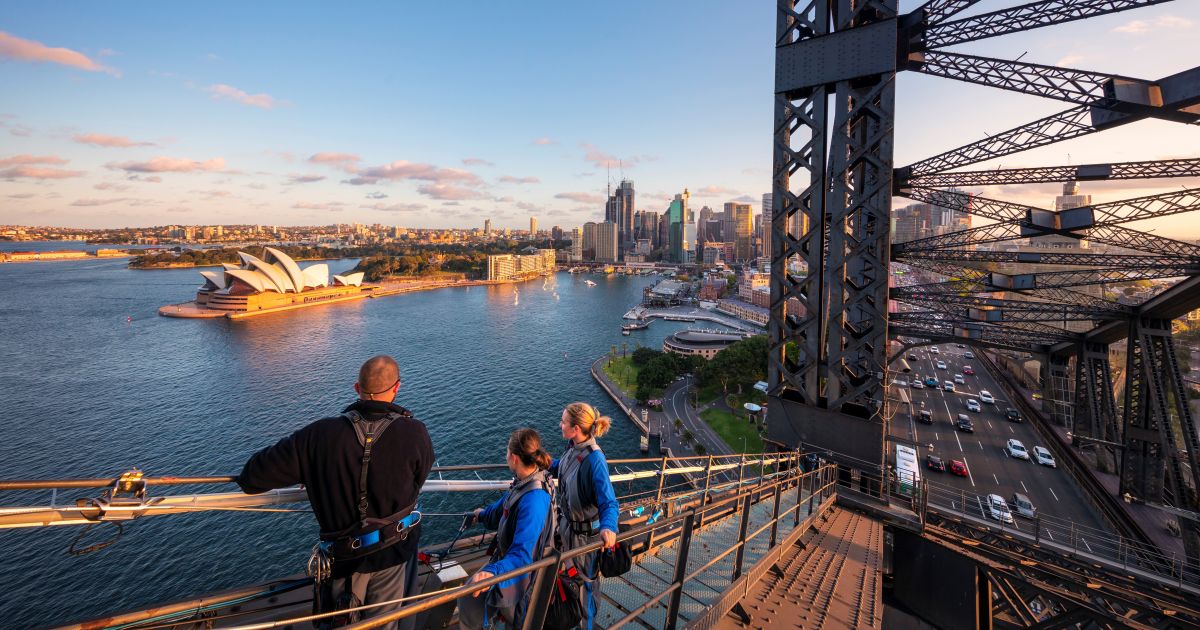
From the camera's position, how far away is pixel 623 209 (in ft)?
582

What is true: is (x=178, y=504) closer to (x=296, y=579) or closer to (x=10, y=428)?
(x=296, y=579)

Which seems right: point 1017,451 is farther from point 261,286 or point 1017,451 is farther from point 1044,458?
point 261,286

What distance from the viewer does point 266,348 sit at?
124 feet

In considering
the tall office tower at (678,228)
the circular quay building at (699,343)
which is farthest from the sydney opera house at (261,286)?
the tall office tower at (678,228)

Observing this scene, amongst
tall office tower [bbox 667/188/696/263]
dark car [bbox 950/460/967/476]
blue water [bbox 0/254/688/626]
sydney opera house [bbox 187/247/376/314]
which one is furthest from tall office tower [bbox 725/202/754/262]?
dark car [bbox 950/460/967/476]

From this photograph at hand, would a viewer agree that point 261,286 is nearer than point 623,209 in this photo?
Yes

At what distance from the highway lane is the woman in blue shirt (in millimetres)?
9531

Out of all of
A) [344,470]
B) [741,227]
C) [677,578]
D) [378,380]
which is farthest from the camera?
[741,227]

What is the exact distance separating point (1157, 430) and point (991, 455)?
12.0 m

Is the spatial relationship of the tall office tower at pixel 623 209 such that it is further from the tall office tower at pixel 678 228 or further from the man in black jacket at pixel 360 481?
the man in black jacket at pixel 360 481

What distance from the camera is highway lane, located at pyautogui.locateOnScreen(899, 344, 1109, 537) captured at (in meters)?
12.9

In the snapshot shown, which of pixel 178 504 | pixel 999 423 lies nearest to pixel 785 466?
pixel 178 504

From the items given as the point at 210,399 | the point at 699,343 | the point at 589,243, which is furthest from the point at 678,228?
the point at 210,399

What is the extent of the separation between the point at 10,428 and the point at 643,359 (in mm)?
34478
